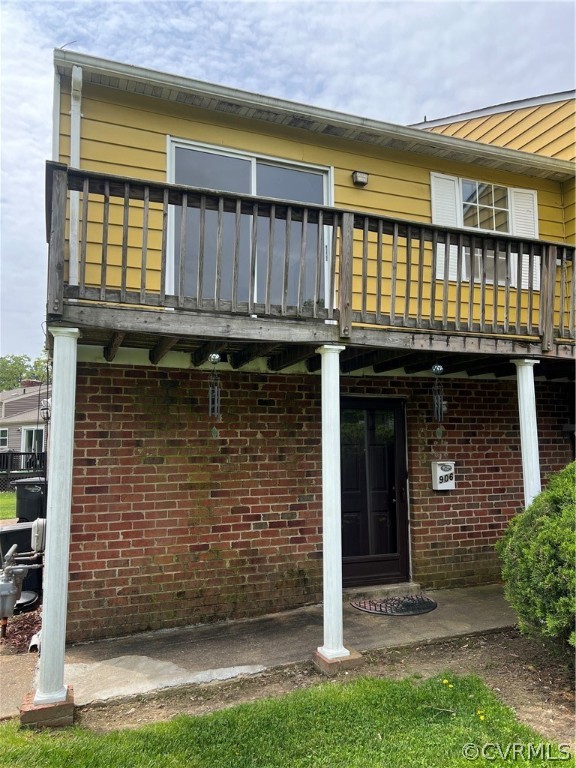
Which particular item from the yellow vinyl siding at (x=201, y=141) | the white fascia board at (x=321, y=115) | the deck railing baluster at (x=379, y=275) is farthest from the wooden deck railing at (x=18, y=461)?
the deck railing baluster at (x=379, y=275)

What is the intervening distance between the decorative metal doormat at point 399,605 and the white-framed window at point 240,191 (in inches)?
128

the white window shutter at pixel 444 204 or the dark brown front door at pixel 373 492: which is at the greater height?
the white window shutter at pixel 444 204

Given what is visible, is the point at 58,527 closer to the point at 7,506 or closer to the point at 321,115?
the point at 321,115

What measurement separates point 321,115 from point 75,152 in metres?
2.50

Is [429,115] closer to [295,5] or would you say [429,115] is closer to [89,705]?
[295,5]

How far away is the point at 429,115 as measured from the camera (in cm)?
1005

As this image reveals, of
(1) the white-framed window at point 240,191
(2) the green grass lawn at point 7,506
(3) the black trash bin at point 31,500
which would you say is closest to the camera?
(1) the white-framed window at point 240,191

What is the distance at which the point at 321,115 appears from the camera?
5297mm

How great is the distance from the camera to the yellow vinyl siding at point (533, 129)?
24.4 ft

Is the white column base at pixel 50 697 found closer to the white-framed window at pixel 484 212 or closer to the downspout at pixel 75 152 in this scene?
the downspout at pixel 75 152

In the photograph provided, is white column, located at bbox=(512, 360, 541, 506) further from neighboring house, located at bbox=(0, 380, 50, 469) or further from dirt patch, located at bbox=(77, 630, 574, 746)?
neighboring house, located at bbox=(0, 380, 50, 469)

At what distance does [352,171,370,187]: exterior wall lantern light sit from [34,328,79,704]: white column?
146 inches

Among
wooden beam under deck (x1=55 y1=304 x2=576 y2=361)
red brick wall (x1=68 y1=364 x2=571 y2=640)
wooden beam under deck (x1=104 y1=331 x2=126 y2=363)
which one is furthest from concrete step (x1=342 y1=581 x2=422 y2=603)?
wooden beam under deck (x1=104 y1=331 x2=126 y2=363)

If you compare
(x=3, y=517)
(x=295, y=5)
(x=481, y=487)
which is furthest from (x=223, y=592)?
(x=3, y=517)
